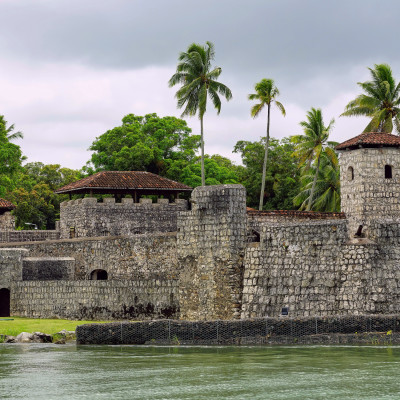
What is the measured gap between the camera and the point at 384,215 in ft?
111

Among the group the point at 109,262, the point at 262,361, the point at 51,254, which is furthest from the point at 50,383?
the point at 51,254

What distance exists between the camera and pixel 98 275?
3819 centimetres

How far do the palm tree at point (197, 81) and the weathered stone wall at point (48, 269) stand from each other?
1187 cm

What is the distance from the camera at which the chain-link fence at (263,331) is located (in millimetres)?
24156

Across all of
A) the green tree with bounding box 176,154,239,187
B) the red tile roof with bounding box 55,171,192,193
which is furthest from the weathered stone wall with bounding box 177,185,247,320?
the green tree with bounding box 176,154,239,187

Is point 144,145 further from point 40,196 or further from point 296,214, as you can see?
point 296,214

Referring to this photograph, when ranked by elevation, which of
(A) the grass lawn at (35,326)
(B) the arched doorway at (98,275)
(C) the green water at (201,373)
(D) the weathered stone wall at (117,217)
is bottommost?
(C) the green water at (201,373)

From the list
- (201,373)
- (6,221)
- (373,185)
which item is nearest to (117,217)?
(6,221)

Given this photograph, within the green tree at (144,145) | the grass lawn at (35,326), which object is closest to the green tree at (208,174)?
the green tree at (144,145)

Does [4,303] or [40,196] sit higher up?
[40,196]

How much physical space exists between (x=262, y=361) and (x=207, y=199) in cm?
844

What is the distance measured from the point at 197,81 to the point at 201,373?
27.8 m

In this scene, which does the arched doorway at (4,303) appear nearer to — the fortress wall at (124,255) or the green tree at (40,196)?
the fortress wall at (124,255)

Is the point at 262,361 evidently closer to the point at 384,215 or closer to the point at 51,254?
the point at 384,215
